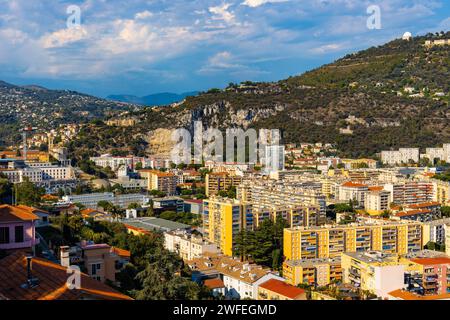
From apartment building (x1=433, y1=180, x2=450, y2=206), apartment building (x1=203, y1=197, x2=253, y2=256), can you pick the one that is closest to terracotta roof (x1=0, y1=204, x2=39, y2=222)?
apartment building (x1=203, y1=197, x2=253, y2=256)

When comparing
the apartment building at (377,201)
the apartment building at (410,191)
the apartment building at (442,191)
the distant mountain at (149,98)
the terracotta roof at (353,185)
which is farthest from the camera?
the distant mountain at (149,98)

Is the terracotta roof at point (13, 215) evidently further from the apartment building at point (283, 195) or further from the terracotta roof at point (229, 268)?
the apartment building at point (283, 195)

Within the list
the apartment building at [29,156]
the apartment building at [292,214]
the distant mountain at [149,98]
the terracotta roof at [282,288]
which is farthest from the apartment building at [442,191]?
the distant mountain at [149,98]

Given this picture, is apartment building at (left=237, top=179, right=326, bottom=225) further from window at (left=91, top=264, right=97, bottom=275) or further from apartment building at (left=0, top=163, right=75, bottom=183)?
window at (left=91, top=264, right=97, bottom=275)

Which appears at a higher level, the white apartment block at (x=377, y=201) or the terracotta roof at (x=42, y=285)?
the terracotta roof at (x=42, y=285)

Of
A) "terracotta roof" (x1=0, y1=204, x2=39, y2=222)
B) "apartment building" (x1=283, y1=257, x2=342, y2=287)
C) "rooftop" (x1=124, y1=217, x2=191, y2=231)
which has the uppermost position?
"terracotta roof" (x1=0, y1=204, x2=39, y2=222)
